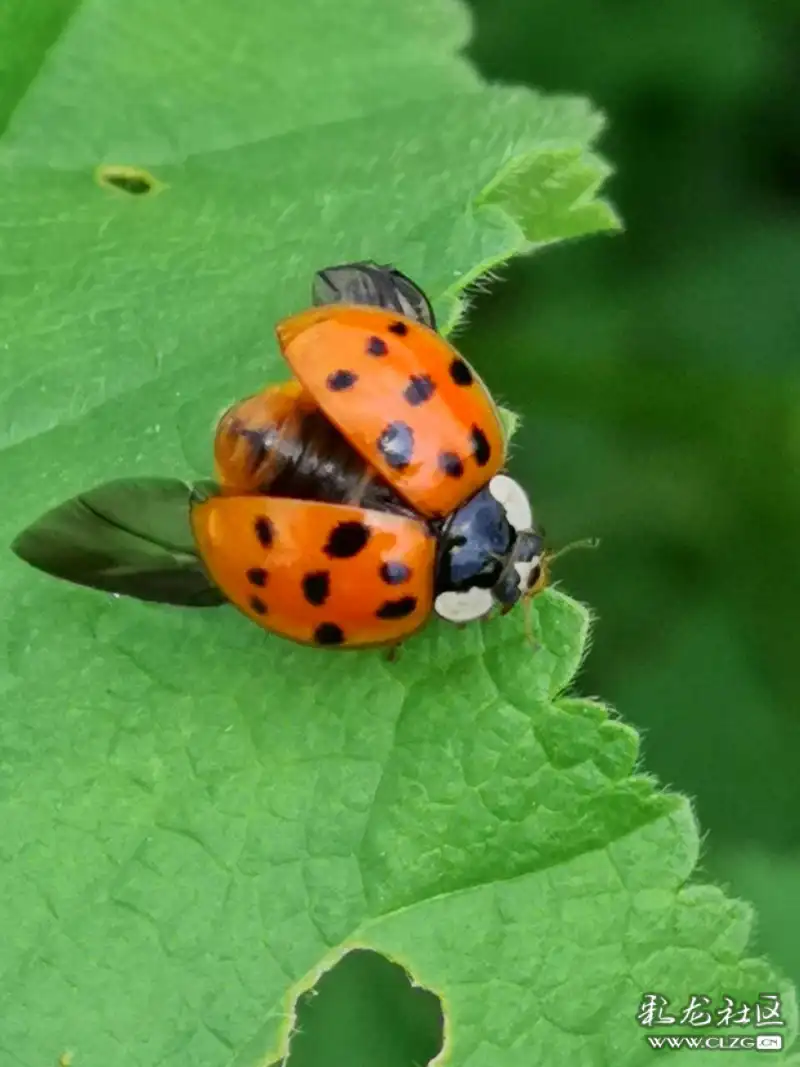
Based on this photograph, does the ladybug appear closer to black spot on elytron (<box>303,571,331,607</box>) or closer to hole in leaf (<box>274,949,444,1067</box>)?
black spot on elytron (<box>303,571,331,607</box>)

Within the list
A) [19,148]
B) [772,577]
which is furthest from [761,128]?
[19,148]

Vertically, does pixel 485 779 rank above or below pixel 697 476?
above

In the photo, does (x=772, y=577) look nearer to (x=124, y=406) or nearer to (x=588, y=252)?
(x=588, y=252)

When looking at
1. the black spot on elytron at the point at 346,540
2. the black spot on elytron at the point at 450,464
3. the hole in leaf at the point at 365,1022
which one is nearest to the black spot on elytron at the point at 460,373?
the black spot on elytron at the point at 450,464

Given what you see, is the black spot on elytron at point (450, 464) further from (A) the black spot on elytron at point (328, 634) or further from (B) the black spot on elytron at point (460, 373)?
(A) the black spot on elytron at point (328, 634)

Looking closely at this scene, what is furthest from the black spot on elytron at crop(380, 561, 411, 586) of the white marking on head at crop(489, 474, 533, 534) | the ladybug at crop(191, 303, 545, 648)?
the white marking on head at crop(489, 474, 533, 534)

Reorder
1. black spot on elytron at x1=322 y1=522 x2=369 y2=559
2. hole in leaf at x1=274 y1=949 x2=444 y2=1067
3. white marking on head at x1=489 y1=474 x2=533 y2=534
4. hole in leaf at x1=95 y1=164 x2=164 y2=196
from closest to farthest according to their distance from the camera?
black spot on elytron at x1=322 y1=522 x2=369 y2=559
white marking on head at x1=489 y1=474 x2=533 y2=534
hole in leaf at x1=95 y1=164 x2=164 y2=196
hole in leaf at x1=274 y1=949 x2=444 y2=1067
